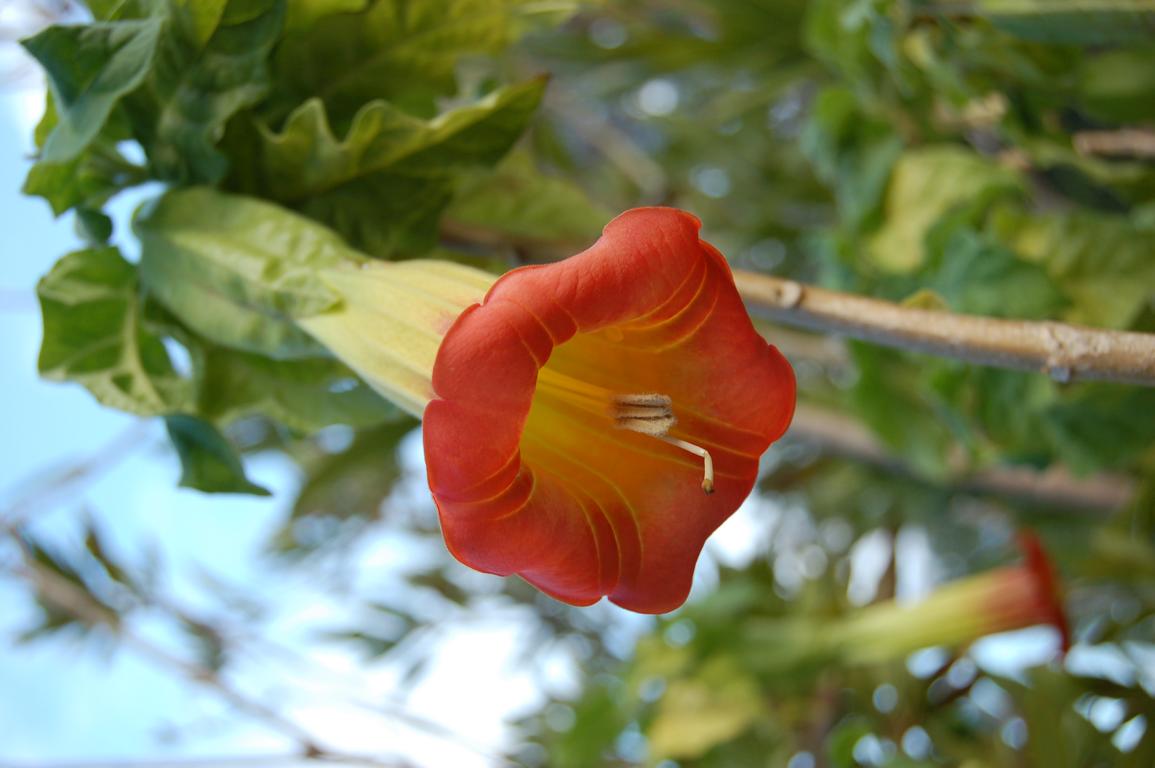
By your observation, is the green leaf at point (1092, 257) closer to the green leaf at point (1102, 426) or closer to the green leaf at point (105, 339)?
the green leaf at point (1102, 426)

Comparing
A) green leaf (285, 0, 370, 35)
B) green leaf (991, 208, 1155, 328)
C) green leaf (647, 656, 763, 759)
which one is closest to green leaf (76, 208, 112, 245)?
green leaf (285, 0, 370, 35)

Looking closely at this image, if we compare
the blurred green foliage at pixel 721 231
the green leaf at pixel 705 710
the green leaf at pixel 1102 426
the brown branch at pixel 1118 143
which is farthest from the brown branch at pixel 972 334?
the green leaf at pixel 705 710

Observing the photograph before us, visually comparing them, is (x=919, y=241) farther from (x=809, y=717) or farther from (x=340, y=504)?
(x=340, y=504)

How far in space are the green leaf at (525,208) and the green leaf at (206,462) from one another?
0.17 metres

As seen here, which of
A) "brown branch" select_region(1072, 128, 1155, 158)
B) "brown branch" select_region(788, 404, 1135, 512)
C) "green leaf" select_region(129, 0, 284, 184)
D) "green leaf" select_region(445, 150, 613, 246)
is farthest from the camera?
"brown branch" select_region(788, 404, 1135, 512)

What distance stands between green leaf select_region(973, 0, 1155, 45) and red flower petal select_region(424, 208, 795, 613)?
10.2 inches

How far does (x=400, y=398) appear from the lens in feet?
1.24

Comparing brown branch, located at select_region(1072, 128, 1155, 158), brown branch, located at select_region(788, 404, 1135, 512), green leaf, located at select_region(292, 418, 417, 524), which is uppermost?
brown branch, located at select_region(1072, 128, 1155, 158)

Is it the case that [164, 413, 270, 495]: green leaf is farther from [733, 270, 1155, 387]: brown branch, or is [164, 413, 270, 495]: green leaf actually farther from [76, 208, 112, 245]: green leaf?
[733, 270, 1155, 387]: brown branch

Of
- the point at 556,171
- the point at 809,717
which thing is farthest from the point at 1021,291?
the point at 556,171

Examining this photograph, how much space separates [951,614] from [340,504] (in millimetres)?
816

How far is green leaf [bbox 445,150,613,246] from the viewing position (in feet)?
1.78

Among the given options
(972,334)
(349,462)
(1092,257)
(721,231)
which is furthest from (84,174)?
(721,231)

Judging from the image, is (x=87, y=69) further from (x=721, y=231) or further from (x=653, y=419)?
(x=721, y=231)
